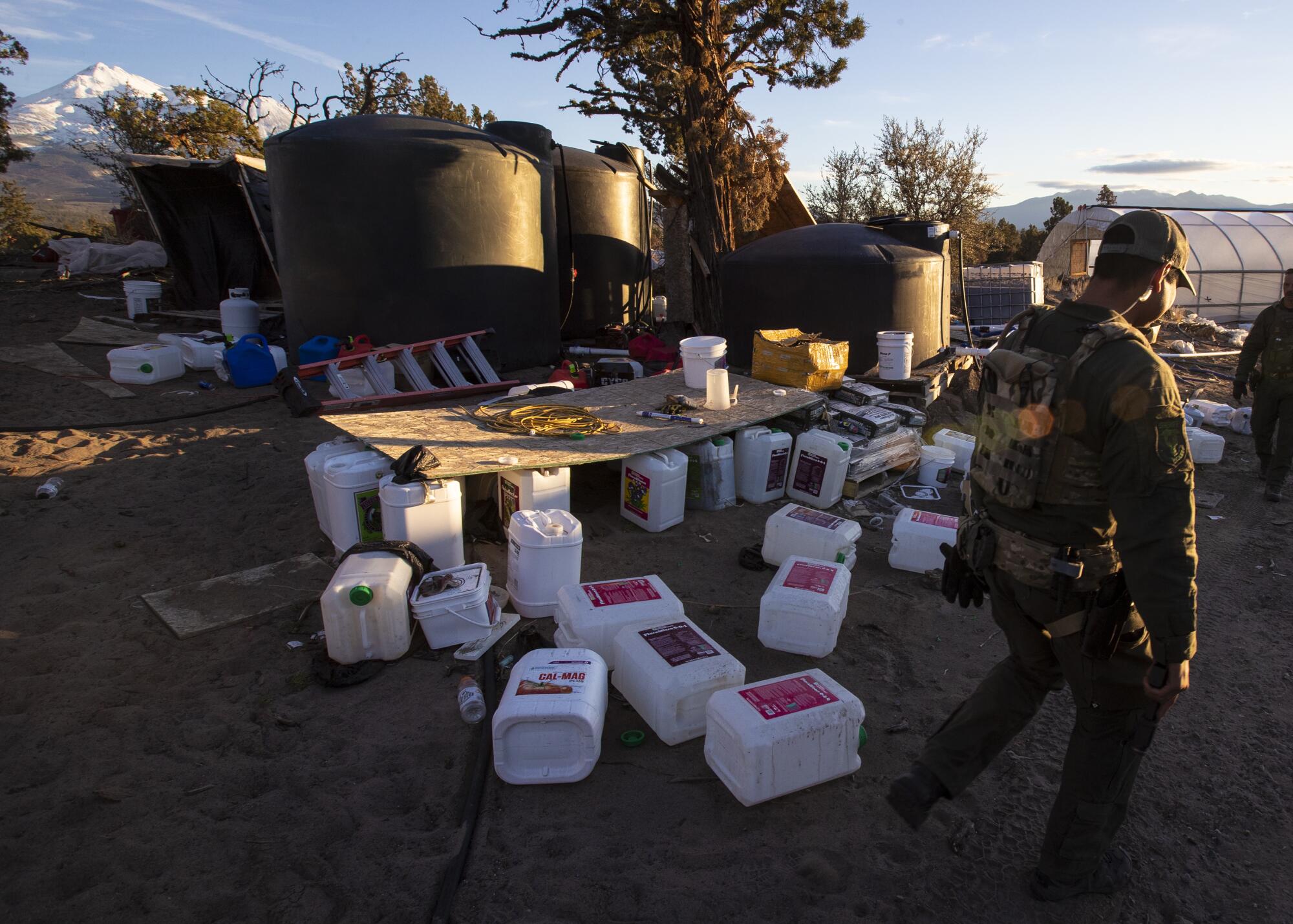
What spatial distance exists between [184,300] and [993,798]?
50.7ft

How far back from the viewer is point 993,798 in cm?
299

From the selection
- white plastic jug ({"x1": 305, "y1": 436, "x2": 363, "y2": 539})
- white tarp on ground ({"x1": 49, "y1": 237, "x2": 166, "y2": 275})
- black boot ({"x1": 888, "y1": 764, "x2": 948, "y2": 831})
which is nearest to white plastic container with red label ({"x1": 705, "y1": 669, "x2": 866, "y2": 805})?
black boot ({"x1": 888, "y1": 764, "x2": 948, "y2": 831})

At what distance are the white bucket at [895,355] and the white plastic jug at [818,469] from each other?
260 centimetres

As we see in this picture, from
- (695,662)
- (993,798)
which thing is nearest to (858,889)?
(993,798)

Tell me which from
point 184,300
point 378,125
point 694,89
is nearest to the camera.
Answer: point 378,125

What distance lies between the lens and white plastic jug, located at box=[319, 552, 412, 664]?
12.0 ft

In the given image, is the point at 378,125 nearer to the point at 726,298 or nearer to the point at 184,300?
the point at 726,298

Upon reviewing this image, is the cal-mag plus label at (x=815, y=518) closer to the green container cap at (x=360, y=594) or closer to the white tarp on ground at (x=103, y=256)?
the green container cap at (x=360, y=594)

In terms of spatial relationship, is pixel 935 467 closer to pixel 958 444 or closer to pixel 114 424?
pixel 958 444

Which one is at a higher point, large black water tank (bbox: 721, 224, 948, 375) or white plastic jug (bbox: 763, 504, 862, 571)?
large black water tank (bbox: 721, 224, 948, 375)

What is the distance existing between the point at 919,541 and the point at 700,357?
121 inches

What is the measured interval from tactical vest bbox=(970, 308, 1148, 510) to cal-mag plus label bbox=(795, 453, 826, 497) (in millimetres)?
3475

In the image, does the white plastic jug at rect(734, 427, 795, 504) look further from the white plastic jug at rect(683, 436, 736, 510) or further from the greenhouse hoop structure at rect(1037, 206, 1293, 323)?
the greenhouse hoop structure at rect(1037, 206, 1293, 323)

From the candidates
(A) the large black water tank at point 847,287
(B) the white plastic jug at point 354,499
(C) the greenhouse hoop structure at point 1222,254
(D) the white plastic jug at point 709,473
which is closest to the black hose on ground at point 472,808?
(B) the white plastic jug at point 354,499
